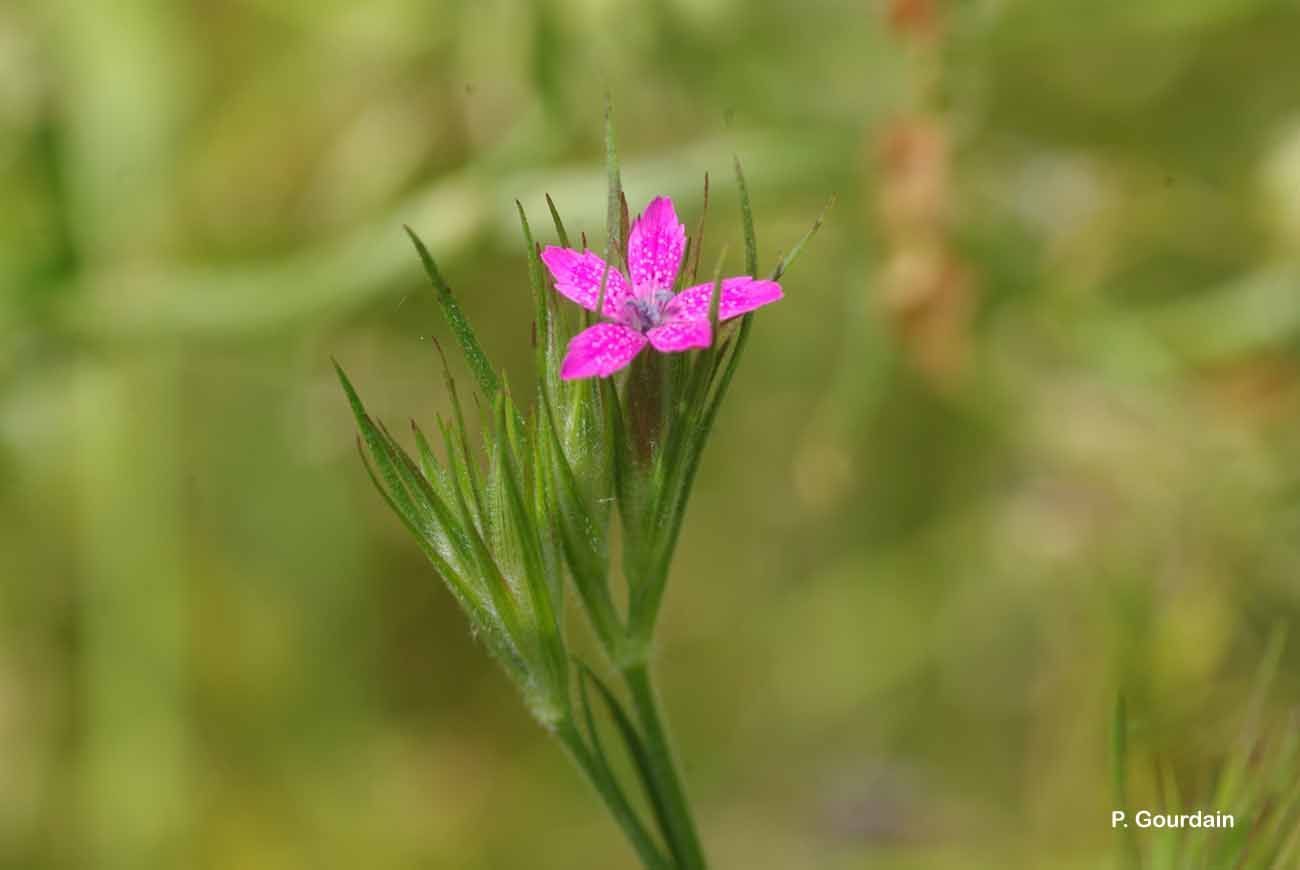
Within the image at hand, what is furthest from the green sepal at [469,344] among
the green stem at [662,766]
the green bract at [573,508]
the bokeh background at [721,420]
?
the bokeh background at [721,420]

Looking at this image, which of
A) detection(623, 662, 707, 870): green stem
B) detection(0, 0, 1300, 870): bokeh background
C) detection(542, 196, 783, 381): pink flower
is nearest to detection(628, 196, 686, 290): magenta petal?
detection(542, 196, 783, 381): pink flower

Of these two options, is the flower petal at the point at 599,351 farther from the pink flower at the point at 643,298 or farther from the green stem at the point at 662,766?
the green stem at the point at 662,766

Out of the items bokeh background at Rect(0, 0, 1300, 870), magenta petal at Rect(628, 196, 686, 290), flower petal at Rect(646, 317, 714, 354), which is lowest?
bokeh background at Rect(0, 0, 1300, 870)

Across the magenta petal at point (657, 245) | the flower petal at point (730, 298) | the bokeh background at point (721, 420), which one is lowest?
the bokeh background at point (721, 420)

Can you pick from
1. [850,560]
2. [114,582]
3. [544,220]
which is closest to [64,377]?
[114,582]

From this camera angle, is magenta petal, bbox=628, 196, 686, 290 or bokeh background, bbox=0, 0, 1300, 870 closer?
magenta petal, bbox=628, 196, 686, 290

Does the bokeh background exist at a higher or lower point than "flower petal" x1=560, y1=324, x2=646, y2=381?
lower

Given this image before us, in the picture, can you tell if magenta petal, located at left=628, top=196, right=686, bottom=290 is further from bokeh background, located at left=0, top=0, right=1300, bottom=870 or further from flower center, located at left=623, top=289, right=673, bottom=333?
bokeh background, located at left=0, top=0, right=1300, bottom=870
